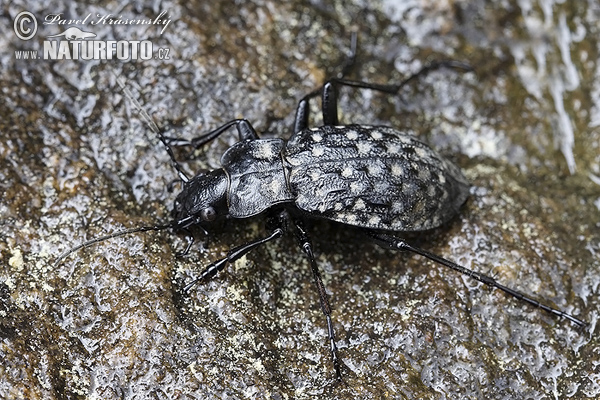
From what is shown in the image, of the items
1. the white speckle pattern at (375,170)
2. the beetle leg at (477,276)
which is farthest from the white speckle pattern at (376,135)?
the beetle leg at (477,276)

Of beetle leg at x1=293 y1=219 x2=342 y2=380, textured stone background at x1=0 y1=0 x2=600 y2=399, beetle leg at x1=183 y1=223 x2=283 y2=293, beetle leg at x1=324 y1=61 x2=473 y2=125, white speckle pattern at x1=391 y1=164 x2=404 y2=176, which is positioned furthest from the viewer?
beetle leg at x1=324 y1=61 x2=473 y2=125

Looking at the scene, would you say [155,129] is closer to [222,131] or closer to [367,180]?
[222,131]

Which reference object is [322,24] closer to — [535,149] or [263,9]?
[263,9]

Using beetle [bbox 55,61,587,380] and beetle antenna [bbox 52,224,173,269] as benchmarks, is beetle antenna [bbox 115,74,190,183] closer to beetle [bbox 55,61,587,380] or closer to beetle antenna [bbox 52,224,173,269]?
beetle [bbox 55,61,587,380]

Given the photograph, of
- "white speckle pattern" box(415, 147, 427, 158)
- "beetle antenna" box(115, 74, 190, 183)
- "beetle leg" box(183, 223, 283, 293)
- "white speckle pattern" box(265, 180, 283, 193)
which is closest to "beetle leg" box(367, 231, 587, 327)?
"white speckle pattern" box(415, 147, 427, 158)

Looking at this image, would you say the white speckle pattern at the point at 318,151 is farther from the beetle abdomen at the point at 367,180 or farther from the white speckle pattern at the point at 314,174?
the white speckle pattern at the point at 314,174

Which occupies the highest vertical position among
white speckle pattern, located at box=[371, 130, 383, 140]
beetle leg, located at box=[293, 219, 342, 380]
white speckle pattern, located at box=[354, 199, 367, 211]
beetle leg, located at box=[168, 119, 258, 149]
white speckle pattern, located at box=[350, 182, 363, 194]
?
beetle leg, located at box=[168, 119, 258, 149]

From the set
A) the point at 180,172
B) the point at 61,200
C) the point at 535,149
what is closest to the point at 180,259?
the point at 180,172
